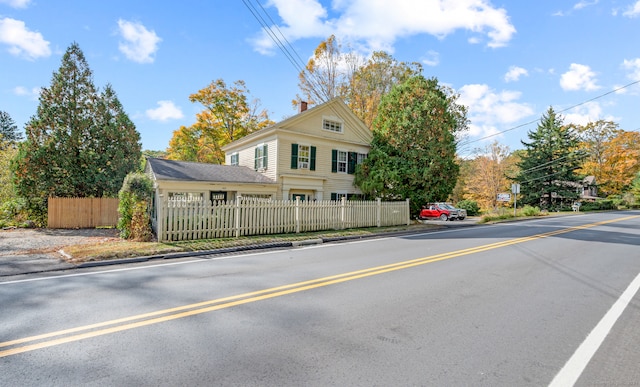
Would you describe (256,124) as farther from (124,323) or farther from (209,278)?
(124,323)

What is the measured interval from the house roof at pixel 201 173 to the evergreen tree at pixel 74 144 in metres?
1.93

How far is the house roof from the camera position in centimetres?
1667

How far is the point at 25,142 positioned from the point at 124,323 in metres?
17.9

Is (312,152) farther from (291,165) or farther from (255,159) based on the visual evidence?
(255,159)

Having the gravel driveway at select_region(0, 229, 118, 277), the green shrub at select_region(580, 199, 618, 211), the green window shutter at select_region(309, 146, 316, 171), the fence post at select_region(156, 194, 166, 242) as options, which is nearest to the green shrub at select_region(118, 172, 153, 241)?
the fence post at select_region(156, 194, 166, 242)

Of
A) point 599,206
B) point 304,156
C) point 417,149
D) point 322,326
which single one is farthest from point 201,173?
point 599,206

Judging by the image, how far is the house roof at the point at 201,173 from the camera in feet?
54.7

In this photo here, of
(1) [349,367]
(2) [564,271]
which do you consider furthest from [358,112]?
(1) [349,367]

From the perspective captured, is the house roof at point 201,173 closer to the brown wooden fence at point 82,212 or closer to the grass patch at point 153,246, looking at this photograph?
the brown wooden fence at point 82,212

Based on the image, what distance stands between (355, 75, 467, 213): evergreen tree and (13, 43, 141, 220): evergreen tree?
14947mm

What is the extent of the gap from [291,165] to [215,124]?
16848 mm

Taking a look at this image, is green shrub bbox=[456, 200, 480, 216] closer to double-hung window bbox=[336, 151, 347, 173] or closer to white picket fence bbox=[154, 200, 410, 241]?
double-hung window bbox=[336, 151, 347, 173]

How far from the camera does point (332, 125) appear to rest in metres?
21.7

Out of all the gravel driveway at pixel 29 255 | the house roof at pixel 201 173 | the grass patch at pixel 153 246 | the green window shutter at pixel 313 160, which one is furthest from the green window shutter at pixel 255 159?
the gravel driveway at pixel 29 255
